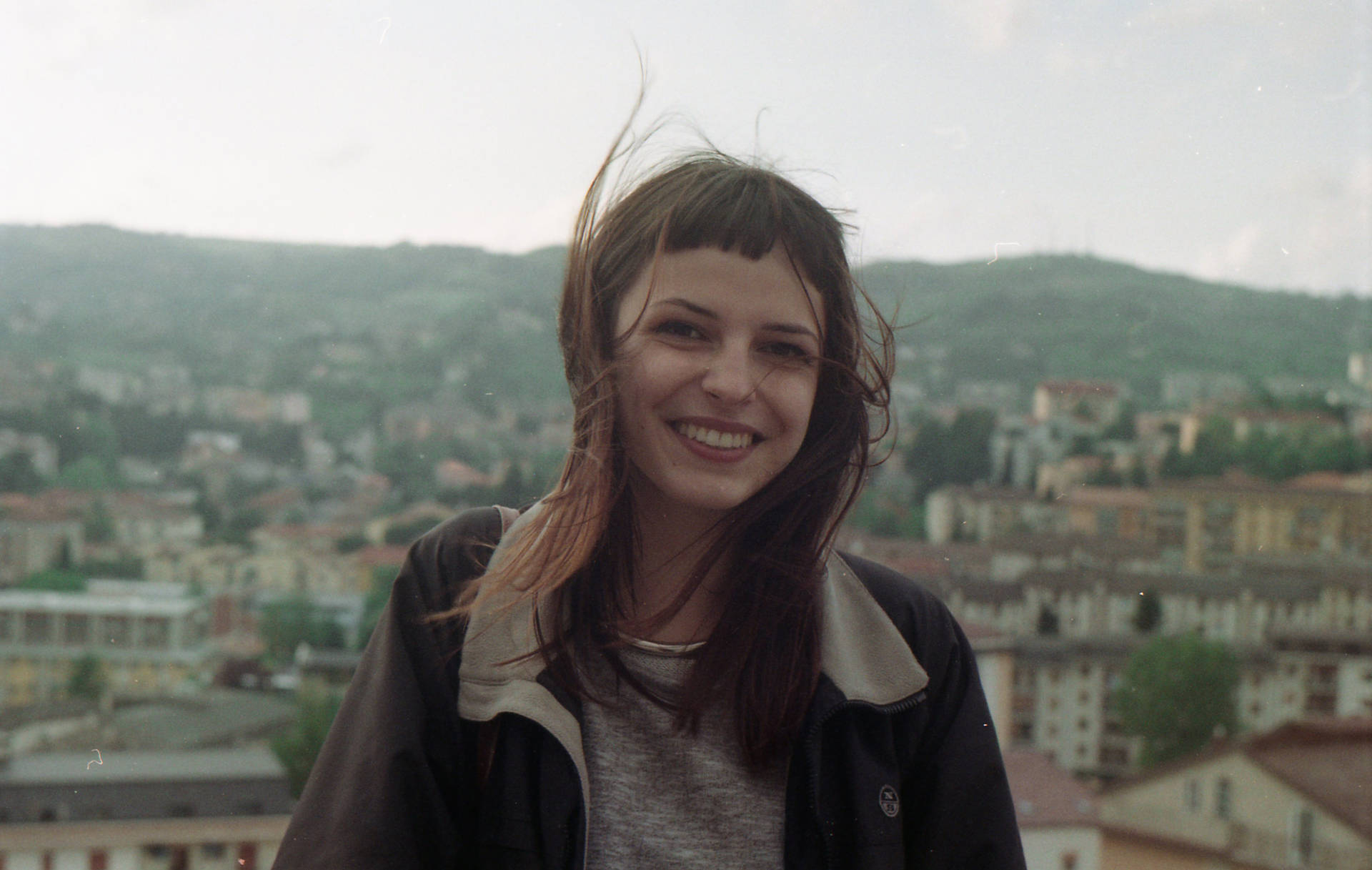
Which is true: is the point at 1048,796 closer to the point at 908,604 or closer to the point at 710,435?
the point at 908,604

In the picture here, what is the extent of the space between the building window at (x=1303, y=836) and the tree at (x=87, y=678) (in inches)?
427

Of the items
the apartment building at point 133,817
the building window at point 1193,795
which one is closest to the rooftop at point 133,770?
the apartment building at point 133,817

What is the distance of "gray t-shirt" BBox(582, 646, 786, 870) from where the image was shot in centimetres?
89

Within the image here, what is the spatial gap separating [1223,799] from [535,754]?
8.97 m

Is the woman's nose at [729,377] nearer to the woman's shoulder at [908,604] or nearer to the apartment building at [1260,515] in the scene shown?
the woman's shoulder at [908,604]

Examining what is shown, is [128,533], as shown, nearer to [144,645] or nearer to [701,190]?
[144,645]

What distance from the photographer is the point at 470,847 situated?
0.87 meters

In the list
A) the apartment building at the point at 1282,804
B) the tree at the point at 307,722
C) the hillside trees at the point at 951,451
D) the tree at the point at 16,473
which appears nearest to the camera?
the apartment building at the point at 1282,804

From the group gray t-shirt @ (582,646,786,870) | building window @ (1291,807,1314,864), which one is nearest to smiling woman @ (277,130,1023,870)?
gray t-shirt @ (582,646,786,870)

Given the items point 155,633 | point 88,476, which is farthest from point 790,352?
point 88,476

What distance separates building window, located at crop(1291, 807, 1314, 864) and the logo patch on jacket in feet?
26.7

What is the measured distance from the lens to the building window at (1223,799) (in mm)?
8180

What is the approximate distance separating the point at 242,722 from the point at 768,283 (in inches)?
531

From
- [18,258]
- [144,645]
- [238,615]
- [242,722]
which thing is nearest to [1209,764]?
[18,258]
